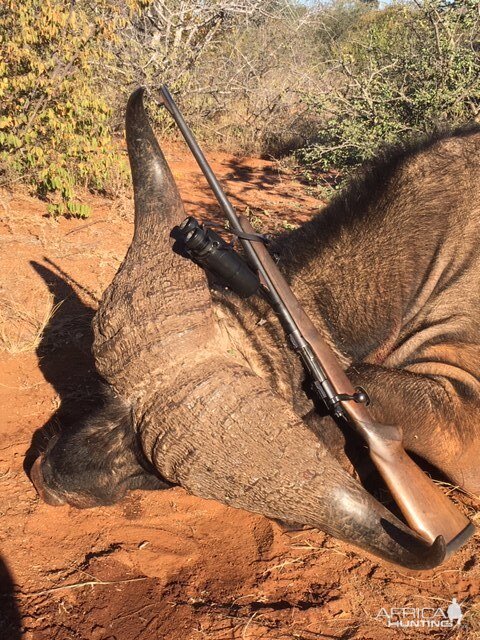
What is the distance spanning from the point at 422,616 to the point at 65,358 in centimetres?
338

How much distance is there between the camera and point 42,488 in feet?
10.6

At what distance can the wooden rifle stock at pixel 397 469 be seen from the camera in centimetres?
270

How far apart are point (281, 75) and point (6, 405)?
41.2 ft

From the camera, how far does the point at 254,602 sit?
9.53 feet

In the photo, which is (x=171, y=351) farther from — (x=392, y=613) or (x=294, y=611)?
(x=392, y=613)

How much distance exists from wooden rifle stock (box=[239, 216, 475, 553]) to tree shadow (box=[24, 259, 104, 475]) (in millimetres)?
1610

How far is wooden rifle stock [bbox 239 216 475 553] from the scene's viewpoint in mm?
2697

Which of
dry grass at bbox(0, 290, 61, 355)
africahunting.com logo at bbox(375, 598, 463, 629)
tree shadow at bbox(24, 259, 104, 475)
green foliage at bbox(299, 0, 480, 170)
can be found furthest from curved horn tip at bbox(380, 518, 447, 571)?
green foliage at bbox(299, 0, 480, 170)

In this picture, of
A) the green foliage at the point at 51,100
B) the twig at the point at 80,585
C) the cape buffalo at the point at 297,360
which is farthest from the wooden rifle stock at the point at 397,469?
the green foliage at the point at 51,100

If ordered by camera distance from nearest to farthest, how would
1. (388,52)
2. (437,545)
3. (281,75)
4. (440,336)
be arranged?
(437,545) → (440,336) → (388,52) → (281,75)

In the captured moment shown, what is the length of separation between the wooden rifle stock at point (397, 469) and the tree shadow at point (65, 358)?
5.28 feet

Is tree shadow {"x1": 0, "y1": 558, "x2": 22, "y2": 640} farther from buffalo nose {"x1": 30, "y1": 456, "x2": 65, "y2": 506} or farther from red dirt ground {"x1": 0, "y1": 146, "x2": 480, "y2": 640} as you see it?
buffalo nose {"x1": 30, "y1": 456, "x2": 65, "y2": 506}

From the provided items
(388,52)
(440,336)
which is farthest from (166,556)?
(388,52)

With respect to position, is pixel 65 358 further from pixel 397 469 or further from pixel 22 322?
pixel 397 469
